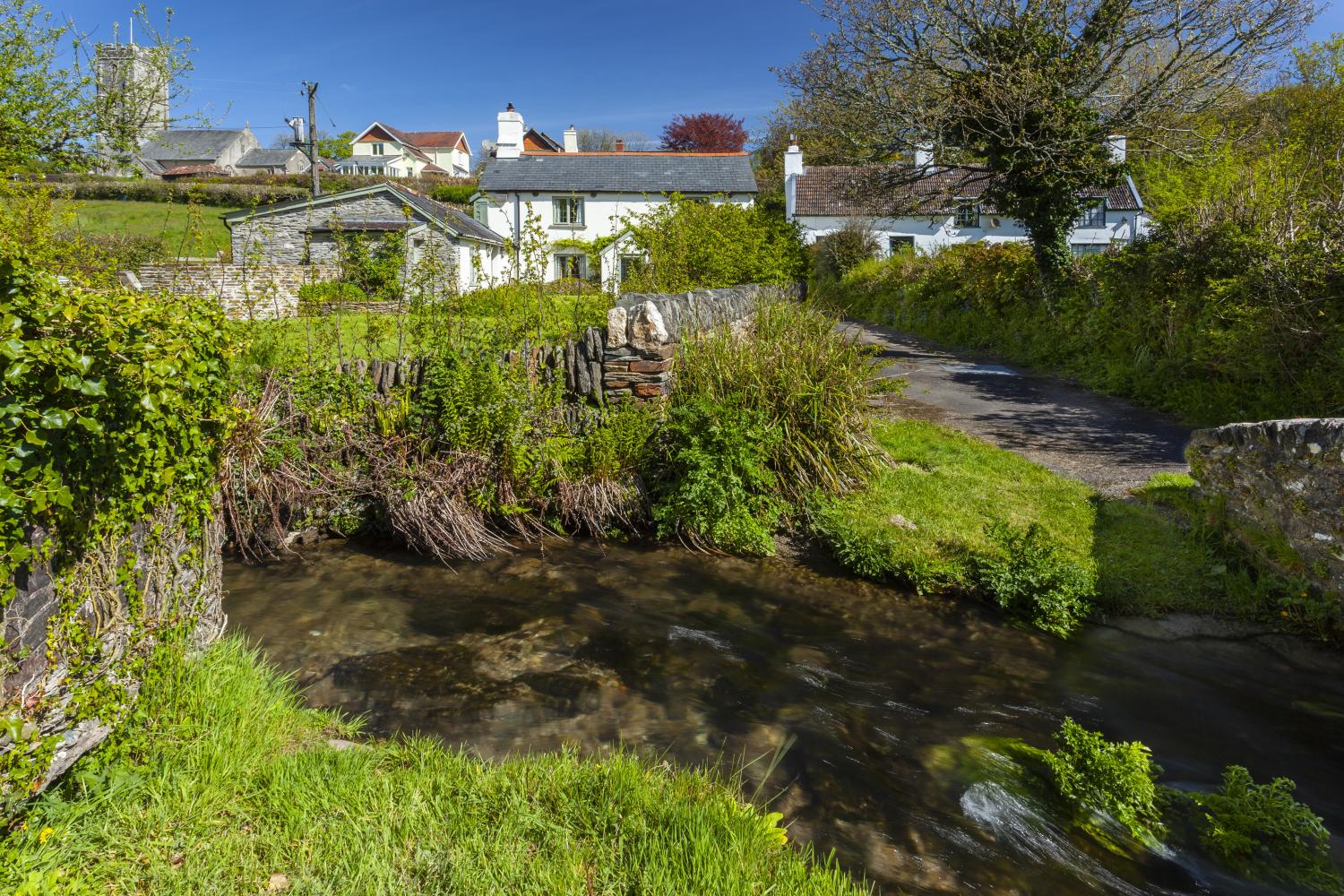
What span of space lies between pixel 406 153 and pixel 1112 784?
328ft

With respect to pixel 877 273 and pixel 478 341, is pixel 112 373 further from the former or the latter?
pixel 877 273

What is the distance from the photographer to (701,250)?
46.2 ft

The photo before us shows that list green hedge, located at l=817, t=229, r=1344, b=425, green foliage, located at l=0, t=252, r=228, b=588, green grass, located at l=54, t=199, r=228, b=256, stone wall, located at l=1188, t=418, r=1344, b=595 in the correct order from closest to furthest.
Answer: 1. green foliage, located at l=0, t=252, r=228, b=588
2. stone wall, located at l=1188, t=418, r=1344, b=595
3. green hedge, located at l=817, t=229, r=1344, b=425
4. green grass, located at l=54, t=199, r=228, b=256

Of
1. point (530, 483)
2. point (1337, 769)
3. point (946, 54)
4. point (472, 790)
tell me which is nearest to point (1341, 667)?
point (1337, 769)

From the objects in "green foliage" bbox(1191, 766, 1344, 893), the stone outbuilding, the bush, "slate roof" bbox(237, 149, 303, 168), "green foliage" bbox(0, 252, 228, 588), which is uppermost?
"slate roof" bbox(237, 149, 303, 168)

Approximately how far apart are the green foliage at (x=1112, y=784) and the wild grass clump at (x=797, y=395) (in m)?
4.08

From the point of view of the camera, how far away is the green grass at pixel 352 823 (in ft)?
9.47

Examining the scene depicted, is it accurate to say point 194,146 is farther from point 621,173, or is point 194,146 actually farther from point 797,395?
point 797,395

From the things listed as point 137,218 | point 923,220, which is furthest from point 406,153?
point 923,220

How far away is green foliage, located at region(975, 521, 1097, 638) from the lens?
20.0 feet

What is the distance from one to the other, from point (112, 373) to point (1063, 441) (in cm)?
999

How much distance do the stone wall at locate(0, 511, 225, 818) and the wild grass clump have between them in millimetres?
5254

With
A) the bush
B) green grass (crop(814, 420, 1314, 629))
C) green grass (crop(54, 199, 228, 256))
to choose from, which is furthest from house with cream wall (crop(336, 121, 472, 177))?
green grass (crop(814, 420, 1314, 629))

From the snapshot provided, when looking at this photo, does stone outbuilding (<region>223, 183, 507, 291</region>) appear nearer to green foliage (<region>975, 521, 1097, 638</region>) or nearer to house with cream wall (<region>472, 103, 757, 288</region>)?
house with cream wall (<region>472, 103, 757, 288</region>)
